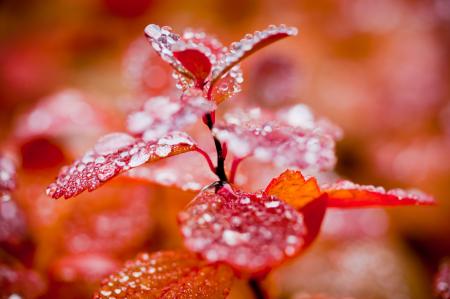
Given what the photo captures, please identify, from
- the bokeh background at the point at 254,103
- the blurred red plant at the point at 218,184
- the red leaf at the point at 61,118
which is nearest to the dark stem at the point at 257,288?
the blurred red plant at the point at 218,184

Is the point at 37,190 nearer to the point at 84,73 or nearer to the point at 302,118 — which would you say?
the point at 302,118

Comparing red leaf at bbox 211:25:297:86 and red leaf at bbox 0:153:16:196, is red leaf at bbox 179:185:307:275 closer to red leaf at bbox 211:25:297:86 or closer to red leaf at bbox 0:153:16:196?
red leaf at bbox 211:25:297:86

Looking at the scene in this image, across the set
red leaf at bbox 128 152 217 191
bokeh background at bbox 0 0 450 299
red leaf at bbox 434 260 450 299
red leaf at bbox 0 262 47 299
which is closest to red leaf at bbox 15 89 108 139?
bokeh background at bbox 0 0 450 299

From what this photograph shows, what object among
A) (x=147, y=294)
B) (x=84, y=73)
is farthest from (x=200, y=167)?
(x=84, y=73)

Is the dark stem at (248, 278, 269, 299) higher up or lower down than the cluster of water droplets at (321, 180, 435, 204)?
lower down

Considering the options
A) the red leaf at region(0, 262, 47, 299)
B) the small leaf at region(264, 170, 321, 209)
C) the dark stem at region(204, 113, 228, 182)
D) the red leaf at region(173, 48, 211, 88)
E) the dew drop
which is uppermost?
the red leaf at region(173, 48, 211, 88)

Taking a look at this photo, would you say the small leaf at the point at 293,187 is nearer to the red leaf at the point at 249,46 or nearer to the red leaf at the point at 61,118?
the red leaf at the point at 249,46
